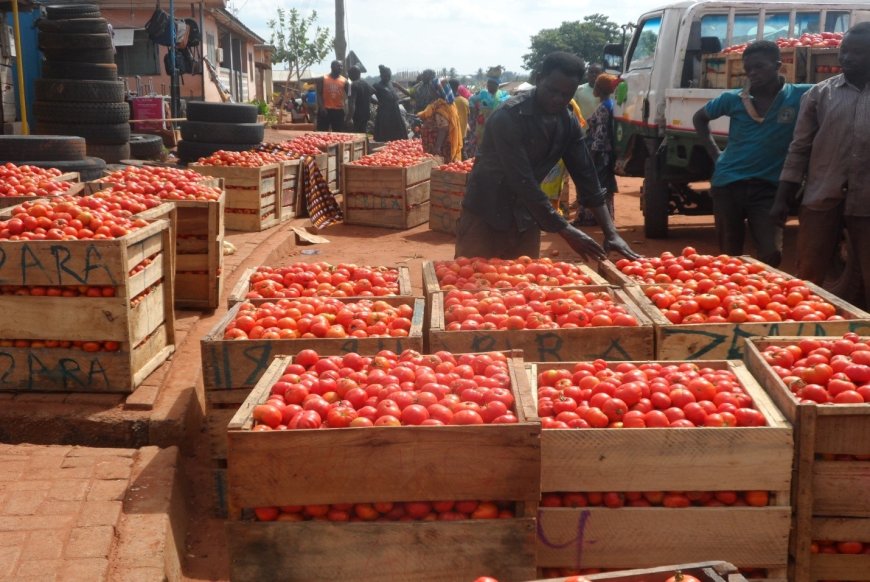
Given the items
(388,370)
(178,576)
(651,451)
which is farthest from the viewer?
(178,576)

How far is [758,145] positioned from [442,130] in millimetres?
10141

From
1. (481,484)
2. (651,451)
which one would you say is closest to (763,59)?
(651,451)

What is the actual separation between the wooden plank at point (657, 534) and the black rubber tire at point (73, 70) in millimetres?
10897

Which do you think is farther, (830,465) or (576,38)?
(576,38)

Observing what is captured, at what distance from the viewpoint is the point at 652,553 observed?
332cm

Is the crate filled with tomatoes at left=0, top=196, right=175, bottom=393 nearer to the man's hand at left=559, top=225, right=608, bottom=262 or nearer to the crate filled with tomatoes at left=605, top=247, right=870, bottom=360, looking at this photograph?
the man's hand at left=559, top=225, right=608, bottom=262

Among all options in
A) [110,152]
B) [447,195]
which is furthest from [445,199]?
[110,152]

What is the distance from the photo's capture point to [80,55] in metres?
12.5

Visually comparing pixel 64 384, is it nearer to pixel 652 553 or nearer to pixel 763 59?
pixel 652 553

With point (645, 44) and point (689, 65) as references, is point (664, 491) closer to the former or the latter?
point (689, 65)

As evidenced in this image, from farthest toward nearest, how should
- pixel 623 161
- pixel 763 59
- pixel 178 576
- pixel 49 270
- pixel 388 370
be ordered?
1. pixel 623 161
2. pixel 763 59
3. pixel 49 270
4. pixel 178 576
5. pixel 388 370

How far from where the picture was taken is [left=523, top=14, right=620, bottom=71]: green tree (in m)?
77.5

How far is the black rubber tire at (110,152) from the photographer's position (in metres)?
12.1

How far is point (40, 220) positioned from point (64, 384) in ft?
3.15
